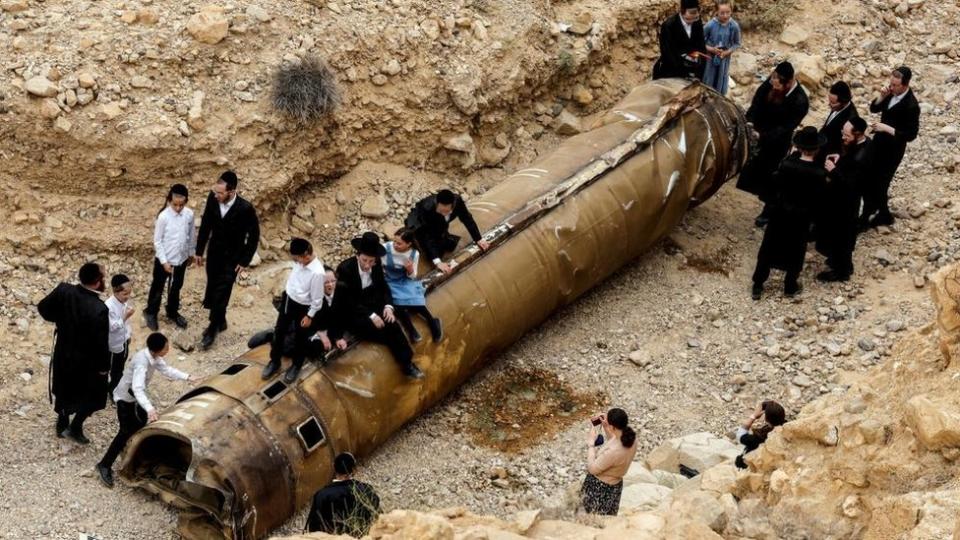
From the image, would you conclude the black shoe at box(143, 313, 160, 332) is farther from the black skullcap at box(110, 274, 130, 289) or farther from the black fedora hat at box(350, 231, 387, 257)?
the black fedora hat at box(350, 231, 387, 257)

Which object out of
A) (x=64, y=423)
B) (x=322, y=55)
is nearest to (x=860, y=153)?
(x=322, y=55)

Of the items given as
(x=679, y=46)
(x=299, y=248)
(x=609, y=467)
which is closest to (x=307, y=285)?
(x=299, y=248)

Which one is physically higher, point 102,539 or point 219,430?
point 219,430

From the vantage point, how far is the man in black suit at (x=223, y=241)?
11633mm

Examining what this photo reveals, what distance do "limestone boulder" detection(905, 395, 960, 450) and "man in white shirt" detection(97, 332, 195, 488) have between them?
17.7 ft

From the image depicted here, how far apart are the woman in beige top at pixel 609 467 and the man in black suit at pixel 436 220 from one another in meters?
2.53

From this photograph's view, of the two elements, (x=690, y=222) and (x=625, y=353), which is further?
(x=690, y=222)

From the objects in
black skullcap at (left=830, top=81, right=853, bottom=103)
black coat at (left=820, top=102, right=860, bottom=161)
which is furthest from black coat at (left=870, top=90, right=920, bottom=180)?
black skullcap at (left=830, top=81, right=853, bottom=103)

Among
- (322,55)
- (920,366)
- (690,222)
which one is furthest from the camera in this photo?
(690,222)

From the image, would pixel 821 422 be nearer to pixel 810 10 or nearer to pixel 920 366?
pixel 920 366

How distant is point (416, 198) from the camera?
13883 mm

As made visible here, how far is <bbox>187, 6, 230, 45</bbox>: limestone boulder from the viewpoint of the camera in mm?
12922

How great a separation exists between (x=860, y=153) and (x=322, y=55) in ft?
17.4

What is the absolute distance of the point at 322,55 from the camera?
13.4 metres
